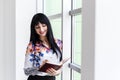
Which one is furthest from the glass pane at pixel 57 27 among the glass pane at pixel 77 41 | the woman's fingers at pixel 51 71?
the woman's fingers at pixel 51 71

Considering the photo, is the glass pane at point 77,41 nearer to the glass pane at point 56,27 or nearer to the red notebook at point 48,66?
the red notebook at point 48,66

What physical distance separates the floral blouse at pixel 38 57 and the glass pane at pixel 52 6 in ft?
2.18

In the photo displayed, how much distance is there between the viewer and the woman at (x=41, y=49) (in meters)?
2.04

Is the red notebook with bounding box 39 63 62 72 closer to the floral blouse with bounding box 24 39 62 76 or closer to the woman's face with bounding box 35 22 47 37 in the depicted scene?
the floral blouse with bounding box 24 39 62 76

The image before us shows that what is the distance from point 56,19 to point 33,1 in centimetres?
65
